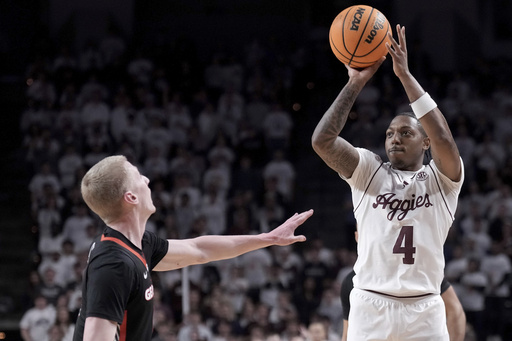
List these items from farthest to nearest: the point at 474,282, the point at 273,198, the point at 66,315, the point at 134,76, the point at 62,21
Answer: the point at 62,21
the point at 134,76
the point at 273,198
the point at 474,282
the point at 66,315

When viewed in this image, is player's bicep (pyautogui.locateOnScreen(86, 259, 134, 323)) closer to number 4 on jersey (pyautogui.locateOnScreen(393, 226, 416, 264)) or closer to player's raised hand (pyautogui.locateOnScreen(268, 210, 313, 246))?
player's raised hand (pyautogui.locateOnScreen(268, 210, 313, 246))

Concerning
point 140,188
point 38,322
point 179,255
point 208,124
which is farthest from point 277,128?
point 140,188

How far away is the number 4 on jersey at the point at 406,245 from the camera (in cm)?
385

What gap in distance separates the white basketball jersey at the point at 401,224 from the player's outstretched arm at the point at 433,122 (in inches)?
5.1

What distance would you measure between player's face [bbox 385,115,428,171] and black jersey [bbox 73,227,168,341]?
1664 mm

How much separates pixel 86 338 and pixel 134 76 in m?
11.9

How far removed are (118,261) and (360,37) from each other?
2.05 meters

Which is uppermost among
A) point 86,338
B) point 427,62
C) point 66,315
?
point 427,62

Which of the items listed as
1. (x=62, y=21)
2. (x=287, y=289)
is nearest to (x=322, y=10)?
(x=62, y=21)

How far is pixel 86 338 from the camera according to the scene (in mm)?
2811

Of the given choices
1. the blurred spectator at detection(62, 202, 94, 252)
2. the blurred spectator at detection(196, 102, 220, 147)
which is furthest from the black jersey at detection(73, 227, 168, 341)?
the blurred spectator at detection(196, 102, 220, 147)

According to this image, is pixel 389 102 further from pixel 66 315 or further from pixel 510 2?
pixel 66 315

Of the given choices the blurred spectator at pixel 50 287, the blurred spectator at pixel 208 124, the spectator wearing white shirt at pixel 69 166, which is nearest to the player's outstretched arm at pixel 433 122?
the blurred spectator at pixel 50 287

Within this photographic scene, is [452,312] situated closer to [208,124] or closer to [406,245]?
[406,245]
